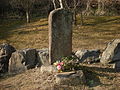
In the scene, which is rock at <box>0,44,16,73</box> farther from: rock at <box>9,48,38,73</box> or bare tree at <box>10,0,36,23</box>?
bare tree at <box>10,0,36,23</box>

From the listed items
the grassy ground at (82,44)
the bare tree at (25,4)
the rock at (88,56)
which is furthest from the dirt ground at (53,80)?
the bare tree at (25,4)

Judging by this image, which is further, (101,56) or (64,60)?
(101,56)

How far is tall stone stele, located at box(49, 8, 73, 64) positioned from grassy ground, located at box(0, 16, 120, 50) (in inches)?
206

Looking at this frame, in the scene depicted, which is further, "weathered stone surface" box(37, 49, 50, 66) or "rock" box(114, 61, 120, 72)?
"weathered stone surface" box(37, 49, 50, 66)

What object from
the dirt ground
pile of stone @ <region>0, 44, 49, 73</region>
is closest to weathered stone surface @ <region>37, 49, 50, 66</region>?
pile of stone @ <region>0, 44, 49, 73</region>

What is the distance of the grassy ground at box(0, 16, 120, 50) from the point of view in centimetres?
1512

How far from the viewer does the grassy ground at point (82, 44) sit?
7523 millimetres

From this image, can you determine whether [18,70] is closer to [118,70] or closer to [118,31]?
[118,70]

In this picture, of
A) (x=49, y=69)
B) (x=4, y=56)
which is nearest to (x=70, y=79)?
(x=49, y=69)

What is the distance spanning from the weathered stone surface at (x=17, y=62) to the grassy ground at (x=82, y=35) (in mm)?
5034

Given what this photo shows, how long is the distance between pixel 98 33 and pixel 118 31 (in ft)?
5.11

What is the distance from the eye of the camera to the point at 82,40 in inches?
629

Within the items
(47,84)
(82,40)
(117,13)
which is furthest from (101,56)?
(117,13)

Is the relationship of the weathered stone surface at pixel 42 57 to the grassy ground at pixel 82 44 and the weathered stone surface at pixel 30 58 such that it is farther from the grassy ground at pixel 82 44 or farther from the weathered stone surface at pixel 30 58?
the grassy ground at pixel 82 44
